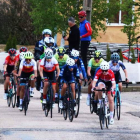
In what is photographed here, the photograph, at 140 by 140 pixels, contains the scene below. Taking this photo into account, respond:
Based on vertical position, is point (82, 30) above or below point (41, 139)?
above

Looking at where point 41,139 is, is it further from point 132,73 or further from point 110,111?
point 132,73

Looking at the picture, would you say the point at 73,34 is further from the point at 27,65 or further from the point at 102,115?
the point at 102,115

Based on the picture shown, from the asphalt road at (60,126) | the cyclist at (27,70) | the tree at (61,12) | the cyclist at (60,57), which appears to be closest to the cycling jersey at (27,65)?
the cyclist at (27,70)

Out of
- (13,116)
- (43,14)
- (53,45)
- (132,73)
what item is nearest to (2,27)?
(43,14)

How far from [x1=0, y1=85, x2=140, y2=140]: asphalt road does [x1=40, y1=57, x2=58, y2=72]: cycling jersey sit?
114 cm

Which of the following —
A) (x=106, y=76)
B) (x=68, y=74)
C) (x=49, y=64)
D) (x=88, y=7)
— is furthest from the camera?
(x=88, y=7)

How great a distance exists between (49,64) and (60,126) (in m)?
2.79

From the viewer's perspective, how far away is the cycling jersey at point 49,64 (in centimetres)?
1692

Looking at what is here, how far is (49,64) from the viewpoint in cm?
1706

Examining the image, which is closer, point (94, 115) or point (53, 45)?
point (94, 115)

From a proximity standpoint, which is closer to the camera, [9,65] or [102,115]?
[102,115]

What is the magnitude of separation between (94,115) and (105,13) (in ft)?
37.2

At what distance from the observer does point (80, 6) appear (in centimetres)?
2778

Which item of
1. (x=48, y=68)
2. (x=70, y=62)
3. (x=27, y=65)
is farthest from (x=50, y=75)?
(x=70, y=62)
